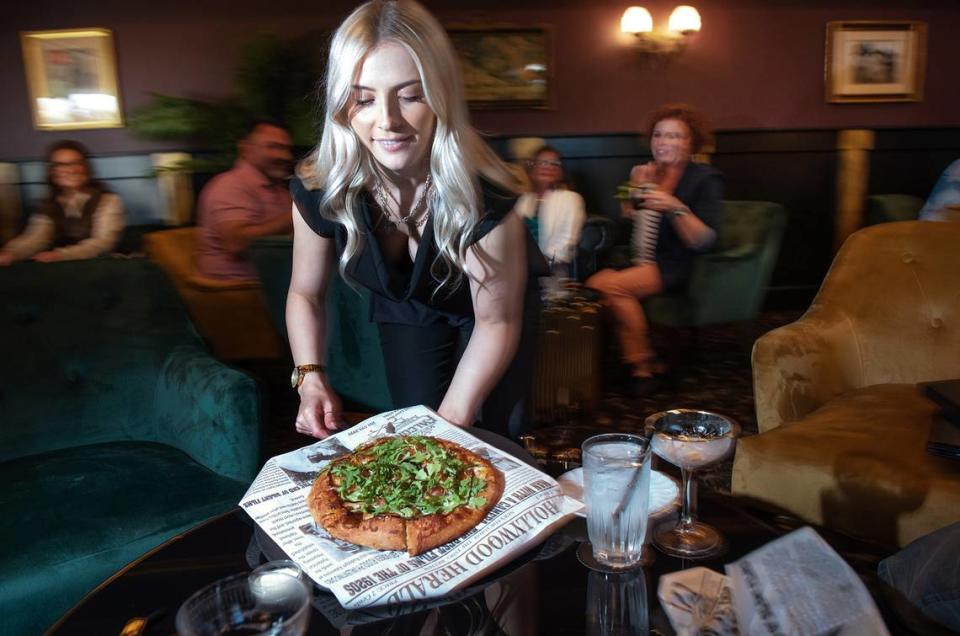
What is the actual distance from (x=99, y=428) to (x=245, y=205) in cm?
206

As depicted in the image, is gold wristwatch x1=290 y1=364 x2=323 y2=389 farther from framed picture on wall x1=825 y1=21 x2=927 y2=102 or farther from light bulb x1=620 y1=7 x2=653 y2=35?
framed picture on wall x1=825 y1=21 x2=927 y2=102

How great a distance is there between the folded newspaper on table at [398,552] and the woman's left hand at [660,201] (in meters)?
2.88

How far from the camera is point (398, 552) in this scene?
3.15ft

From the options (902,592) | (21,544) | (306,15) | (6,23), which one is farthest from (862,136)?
(6,23)

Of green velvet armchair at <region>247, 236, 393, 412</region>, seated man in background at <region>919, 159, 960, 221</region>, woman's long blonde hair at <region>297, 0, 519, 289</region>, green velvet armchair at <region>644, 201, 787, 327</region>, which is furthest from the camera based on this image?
seated man in background at <region>919, 159, 960, 221</region>

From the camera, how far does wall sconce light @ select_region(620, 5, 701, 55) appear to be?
6.09 meters

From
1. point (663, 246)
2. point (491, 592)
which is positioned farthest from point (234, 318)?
point (491, 592)

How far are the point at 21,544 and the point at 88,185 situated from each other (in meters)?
3.33

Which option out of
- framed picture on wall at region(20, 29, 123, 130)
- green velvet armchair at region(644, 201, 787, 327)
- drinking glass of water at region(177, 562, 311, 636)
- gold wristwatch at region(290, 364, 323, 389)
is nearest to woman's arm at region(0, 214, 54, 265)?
framed picture on wall at region(20, 29, 123, 130)

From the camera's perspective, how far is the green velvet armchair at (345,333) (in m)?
2.92

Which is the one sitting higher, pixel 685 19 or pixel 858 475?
Answer: pixel 685 19

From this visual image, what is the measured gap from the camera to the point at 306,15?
20.0 feet

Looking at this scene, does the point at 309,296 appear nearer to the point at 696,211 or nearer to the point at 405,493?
the point at 405,493

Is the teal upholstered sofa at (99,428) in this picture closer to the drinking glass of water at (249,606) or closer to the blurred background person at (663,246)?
the drinking glass of water at (249,606)
